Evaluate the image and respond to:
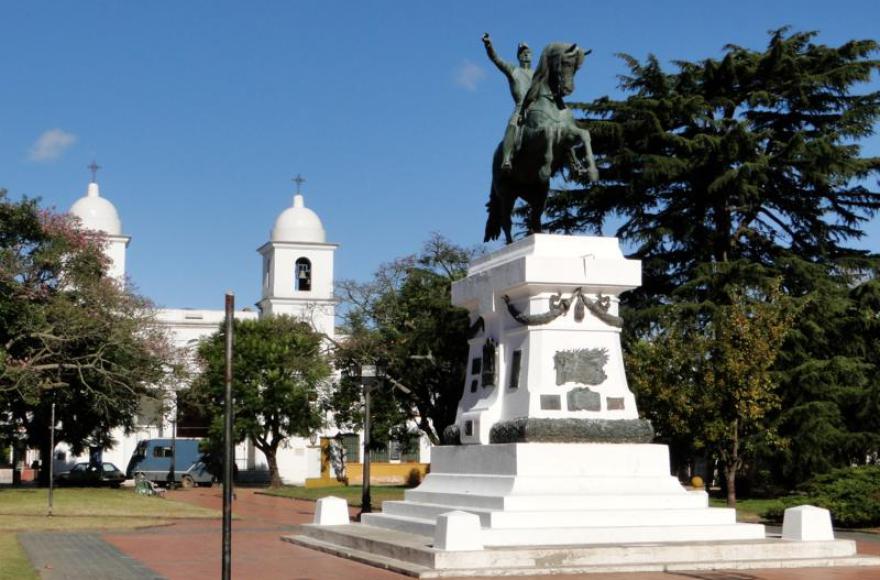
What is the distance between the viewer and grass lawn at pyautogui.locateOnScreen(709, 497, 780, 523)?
28.4 meters

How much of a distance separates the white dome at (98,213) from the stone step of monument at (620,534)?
62.4 metres

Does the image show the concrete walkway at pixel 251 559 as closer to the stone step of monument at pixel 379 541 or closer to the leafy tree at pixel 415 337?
the stone step of monument at pixel 379 541

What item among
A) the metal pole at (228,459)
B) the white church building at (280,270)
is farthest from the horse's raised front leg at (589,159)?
the white church building at (280,270)

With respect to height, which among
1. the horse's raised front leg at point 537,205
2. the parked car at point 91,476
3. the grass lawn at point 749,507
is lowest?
the parked car at point 91,476

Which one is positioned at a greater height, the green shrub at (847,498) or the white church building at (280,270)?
the white church building at (280,270)

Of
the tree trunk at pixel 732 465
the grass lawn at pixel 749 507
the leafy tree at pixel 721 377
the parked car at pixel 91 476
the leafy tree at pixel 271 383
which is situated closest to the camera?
the grass lawn at pixel 749 507

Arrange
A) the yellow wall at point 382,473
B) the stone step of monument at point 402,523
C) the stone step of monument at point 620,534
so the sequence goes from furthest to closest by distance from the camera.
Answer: the yellow wall at point 382,473, the stone step of monument at point 402,523, the stone step of monument at point 620,534

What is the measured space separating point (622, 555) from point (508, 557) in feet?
5.10

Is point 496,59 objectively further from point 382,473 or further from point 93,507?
point 382,473

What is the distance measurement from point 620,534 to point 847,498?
12.5 m

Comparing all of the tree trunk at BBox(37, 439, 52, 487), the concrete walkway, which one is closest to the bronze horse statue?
the concrete walkway

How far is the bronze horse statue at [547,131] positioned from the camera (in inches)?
762

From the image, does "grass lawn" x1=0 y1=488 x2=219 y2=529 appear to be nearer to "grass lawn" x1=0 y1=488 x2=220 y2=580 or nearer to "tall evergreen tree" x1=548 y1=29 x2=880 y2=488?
"grass lawn" x1=0 y1=488 x2=220 y2=580

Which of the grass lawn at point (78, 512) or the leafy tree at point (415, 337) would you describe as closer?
the grass lawn at point (78, 512)
